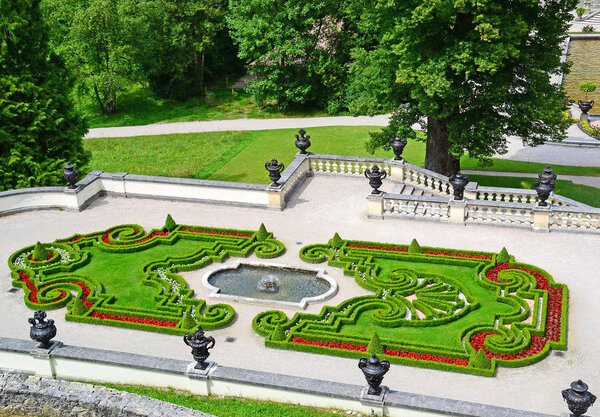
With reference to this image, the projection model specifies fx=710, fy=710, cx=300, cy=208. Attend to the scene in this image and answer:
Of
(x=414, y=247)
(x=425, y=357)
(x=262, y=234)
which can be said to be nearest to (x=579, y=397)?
(x=425, y=357)

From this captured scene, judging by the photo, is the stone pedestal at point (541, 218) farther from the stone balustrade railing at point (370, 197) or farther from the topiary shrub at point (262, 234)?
the topiary shrub at point (262, 234)

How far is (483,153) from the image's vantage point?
3469cm

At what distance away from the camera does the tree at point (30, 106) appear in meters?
36.5

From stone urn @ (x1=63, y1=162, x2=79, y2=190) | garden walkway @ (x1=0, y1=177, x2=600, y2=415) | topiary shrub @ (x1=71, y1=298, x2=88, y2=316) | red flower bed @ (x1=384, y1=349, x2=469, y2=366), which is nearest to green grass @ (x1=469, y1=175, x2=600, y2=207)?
garden walkway @ (x1=0, y1=177, x2=600, y2=415)

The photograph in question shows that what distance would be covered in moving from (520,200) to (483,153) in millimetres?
2919

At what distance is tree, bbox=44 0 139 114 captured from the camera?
194 ft

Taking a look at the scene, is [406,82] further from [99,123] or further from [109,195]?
[99,123]

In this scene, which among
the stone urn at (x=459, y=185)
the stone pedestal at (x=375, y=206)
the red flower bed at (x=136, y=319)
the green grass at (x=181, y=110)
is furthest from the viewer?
the green grass at (x=181, y=110)

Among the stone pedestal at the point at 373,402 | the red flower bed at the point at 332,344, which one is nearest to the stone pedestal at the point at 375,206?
the red flower bed at the point at 332,344

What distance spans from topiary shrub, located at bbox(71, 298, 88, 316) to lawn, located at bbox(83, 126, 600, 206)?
799 inches

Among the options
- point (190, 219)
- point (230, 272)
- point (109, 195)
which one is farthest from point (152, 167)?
point (230, 272)

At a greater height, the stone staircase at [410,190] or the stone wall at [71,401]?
the stone staircase at [410,190]

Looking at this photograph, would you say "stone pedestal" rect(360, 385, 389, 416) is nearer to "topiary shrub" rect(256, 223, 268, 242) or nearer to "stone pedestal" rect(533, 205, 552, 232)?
"topiary shrub" rect(256, 223, 268, 242)

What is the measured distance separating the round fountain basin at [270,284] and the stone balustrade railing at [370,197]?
5819 millimetres
